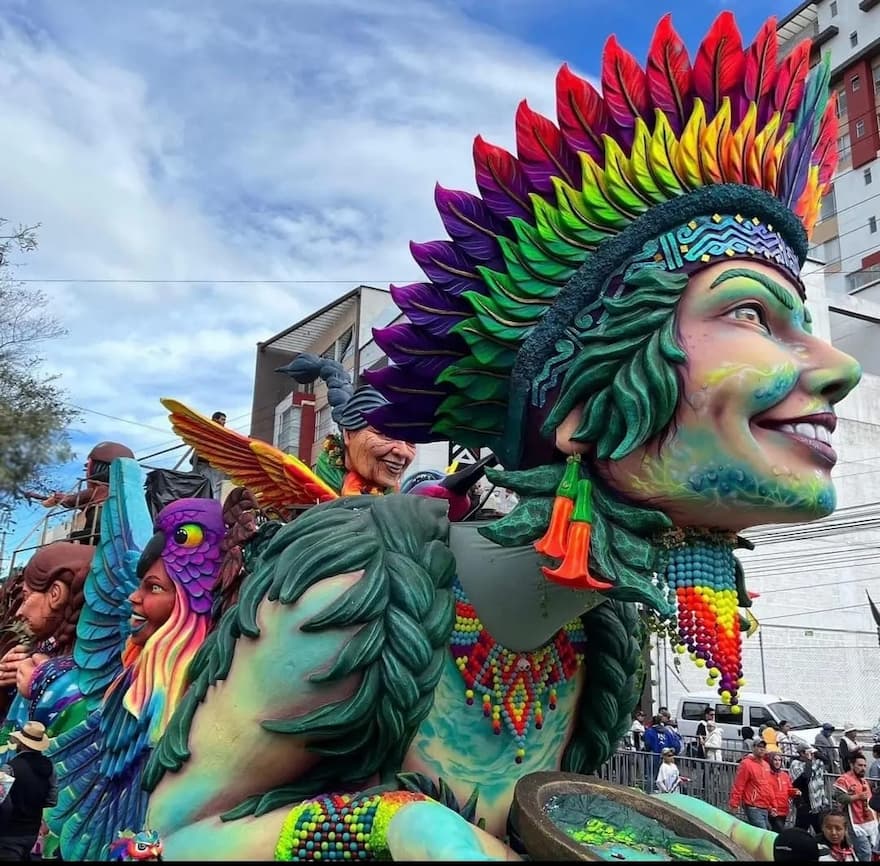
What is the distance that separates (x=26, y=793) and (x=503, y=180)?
2.73 metres

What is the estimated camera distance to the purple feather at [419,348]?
2.35m

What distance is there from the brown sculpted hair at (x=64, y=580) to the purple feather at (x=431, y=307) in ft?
7.41

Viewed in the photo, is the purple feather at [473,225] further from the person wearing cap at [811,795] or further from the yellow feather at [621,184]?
the person wearing cap at [811,795]

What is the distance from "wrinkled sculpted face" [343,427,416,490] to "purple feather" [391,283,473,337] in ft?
6.33

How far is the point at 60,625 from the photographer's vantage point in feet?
12.7

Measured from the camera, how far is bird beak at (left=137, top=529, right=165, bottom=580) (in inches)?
117

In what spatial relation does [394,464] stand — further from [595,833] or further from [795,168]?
[595,833]

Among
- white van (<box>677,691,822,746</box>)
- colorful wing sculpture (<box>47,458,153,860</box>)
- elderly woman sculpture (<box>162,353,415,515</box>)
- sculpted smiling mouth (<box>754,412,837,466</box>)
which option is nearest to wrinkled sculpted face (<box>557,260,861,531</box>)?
sculpted smiling mouth (<box>754,412,837,466</box>)

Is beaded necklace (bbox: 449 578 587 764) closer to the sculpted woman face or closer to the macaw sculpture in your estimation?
the macaw sculpture

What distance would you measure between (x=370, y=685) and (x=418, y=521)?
0.44m

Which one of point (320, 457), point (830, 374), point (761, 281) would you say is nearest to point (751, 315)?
point (761, 281)

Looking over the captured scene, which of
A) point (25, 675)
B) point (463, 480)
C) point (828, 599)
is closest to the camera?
point (463, 480)

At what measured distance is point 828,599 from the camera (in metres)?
17.4

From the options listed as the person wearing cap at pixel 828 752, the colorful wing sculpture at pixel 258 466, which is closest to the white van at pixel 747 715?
the person wearing cap at pixel 828 752
